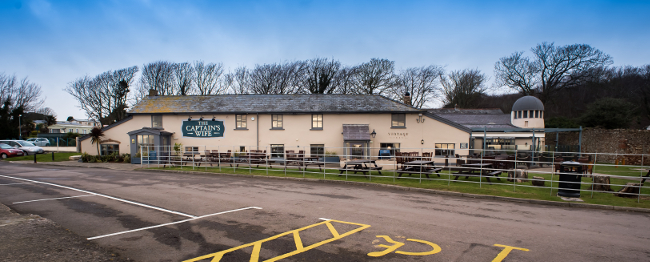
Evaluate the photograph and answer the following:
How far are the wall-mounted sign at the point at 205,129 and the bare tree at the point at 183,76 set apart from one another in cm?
2522

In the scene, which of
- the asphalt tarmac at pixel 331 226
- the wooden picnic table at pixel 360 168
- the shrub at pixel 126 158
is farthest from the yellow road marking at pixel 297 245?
the shrub at pixel 126 158

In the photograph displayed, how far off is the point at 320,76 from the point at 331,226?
4131 centimetres

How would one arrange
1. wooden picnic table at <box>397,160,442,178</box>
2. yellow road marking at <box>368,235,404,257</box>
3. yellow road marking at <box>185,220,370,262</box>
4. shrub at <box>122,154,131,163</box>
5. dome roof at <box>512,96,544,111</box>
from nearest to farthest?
1. yellow road marking at <box>185,220,370,262</box>
2. yellow road marking at <box>368,235,404,257</box>
3. wooden picnic table at <box>397,160,442,178</box>
4. shrub at <box>122,154,131,163</box>
5. dome roof at <box>512,96,544,111</box>

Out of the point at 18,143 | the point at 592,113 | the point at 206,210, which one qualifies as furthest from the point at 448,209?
the point at 18,143

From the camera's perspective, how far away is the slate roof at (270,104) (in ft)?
82.1

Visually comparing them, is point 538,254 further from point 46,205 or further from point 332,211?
point 46,205

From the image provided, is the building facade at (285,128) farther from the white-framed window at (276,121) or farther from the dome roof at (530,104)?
the dome roof at (530,104)

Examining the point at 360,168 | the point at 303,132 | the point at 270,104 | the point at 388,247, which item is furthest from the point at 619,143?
the point at 388,247

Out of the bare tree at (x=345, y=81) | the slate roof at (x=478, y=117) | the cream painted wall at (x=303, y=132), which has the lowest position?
the cream painted wall at (x=303, y=132)

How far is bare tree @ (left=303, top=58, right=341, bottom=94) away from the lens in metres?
46.3

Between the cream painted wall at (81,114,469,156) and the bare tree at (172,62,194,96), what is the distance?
23274mm

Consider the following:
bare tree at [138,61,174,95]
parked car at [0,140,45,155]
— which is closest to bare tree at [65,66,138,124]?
bare tree at [138,61,174,95]

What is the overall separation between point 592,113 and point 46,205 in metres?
46.2

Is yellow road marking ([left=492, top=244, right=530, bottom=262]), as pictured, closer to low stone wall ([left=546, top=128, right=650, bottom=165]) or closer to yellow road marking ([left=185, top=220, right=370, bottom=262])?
yellow road marking ([left=185, top=220, right=370, bottom=262])
